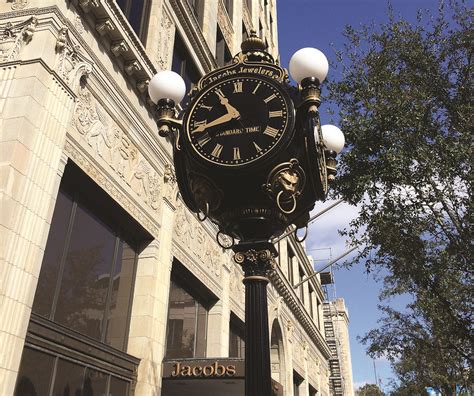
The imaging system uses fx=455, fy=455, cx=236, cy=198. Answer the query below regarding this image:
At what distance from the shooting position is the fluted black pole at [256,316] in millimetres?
3135

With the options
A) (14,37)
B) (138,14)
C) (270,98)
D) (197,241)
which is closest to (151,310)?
(197,241)

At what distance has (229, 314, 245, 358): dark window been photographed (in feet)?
56.7

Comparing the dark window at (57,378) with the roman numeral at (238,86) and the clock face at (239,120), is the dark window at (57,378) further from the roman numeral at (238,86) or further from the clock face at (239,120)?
the roman numeral at (238,86)

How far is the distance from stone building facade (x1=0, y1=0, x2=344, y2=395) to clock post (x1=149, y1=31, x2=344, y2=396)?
3.78 meters

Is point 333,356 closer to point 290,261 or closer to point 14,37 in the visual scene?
point 290,261

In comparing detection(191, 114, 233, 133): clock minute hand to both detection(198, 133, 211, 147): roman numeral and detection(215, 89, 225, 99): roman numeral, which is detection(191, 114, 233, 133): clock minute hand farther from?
detection(215, 89, 225, 99): roman numeral

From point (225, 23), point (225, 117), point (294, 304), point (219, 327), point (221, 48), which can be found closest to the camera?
point (225, 117)

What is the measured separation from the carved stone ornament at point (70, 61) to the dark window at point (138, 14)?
371cm

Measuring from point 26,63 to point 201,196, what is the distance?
17.7 feet

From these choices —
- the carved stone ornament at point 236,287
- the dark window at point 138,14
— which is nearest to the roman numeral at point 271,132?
Result: the dark window at point 138,14

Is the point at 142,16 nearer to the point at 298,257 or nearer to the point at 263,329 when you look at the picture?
the point at 263,329

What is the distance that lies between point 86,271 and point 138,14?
7.30 meters

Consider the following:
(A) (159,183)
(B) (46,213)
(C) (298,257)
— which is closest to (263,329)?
(B) (46,213)

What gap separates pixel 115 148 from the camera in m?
9.81
